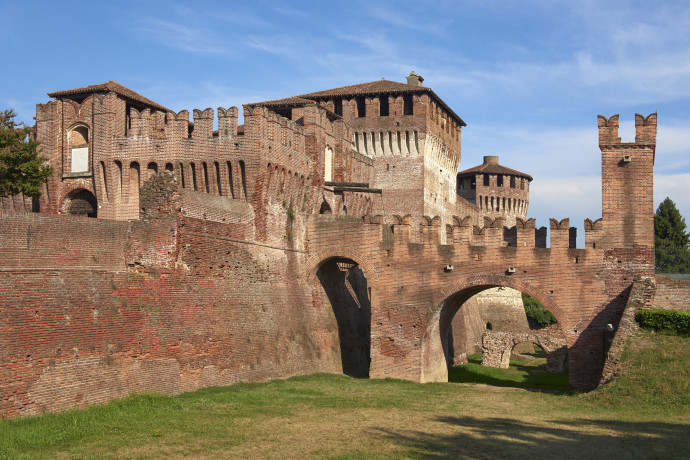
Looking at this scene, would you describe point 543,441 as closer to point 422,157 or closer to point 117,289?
point 117,289

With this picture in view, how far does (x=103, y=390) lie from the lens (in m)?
18.3

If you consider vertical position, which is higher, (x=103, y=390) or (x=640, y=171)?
(x=640, y=171)

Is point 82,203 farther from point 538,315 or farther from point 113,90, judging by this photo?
point 538,315

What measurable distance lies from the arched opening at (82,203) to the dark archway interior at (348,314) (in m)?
9.44

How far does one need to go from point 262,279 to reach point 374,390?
556 cm

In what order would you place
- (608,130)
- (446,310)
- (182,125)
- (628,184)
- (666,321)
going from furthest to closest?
(182,125)
(446,310)
(608,130)
(628,184)
(666,321)

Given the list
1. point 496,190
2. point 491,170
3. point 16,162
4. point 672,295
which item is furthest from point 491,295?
point 16,162

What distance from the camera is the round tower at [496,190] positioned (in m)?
62.8

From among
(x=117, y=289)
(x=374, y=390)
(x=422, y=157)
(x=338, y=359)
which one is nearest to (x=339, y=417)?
(x=374, y=390)

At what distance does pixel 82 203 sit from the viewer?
99.6 ft

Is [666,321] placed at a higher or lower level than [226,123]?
lower

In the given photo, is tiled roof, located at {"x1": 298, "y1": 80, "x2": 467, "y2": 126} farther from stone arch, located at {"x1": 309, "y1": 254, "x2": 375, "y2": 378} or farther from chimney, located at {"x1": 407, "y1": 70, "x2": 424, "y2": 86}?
stone arch, located at {"x1": 309, "y1": 254, "x2": 375, "y2": 378}

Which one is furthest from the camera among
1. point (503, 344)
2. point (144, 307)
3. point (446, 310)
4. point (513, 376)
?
point (503, 344)

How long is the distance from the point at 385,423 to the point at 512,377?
1598 centimetres
